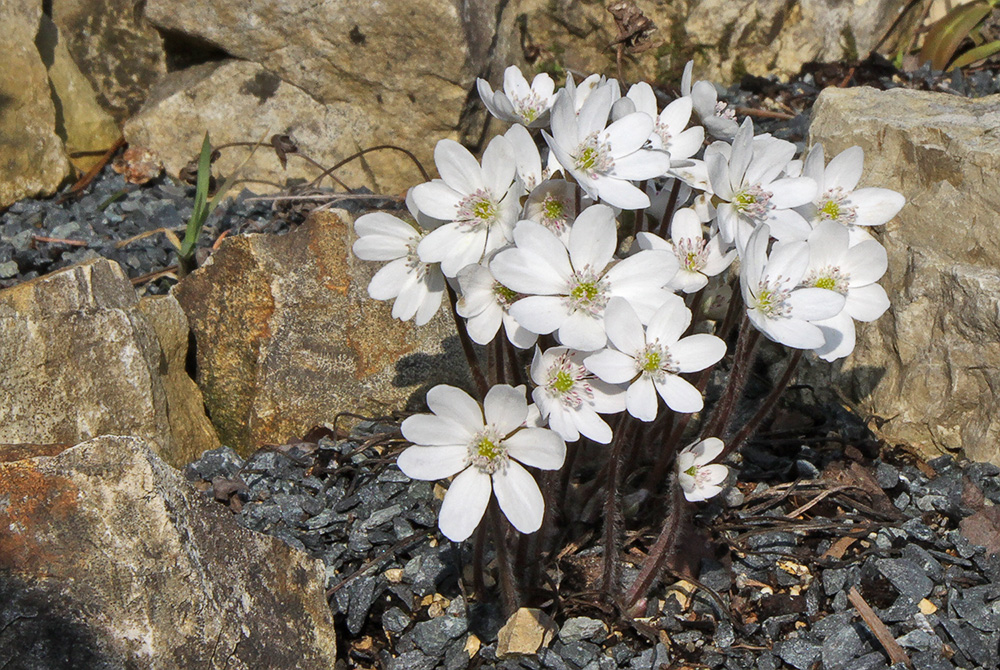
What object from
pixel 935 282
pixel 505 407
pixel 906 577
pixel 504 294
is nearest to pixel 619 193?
pixel 504 294

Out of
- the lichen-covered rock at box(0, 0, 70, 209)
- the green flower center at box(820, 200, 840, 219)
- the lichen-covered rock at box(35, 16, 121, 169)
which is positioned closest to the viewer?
the green flower center at box(820, 200, 840, 219)

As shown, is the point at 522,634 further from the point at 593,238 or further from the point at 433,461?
the point at 593,238

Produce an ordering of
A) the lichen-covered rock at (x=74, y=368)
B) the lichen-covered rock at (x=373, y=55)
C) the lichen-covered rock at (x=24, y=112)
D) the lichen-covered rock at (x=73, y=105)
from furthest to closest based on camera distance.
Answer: the lichen-covered rock at (x=73, y=105) → the lichen-covered rock at (x=24, y=112) → the lichen-covered rock at (x=373, y=55) → the lichen-covered rock at (x=74, y=368)

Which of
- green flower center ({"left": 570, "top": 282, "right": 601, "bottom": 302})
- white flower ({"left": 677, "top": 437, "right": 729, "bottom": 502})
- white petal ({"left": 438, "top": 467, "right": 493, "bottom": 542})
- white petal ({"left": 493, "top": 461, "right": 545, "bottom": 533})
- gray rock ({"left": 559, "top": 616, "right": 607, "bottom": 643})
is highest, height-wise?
green flower center ({"left": 570, "top": 282, "right": 601, "bottom": 302})

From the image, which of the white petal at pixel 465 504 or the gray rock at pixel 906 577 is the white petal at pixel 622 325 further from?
the gray rock at pixel 906 577

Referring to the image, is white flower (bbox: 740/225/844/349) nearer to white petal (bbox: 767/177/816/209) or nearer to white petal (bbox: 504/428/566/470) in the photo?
white petal (bbox: 767/177/816/209)

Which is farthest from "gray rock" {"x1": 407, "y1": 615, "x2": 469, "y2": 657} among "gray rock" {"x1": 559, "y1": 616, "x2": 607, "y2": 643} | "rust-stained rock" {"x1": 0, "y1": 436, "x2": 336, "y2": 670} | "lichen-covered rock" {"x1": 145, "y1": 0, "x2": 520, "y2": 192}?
"lichen-covered rock" {"x1": 145, "y1": 0, "x2": 520, "y2": 192}

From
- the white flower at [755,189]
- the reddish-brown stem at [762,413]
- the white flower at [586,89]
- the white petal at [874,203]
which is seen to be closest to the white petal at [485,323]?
the white flower at [586,89]
